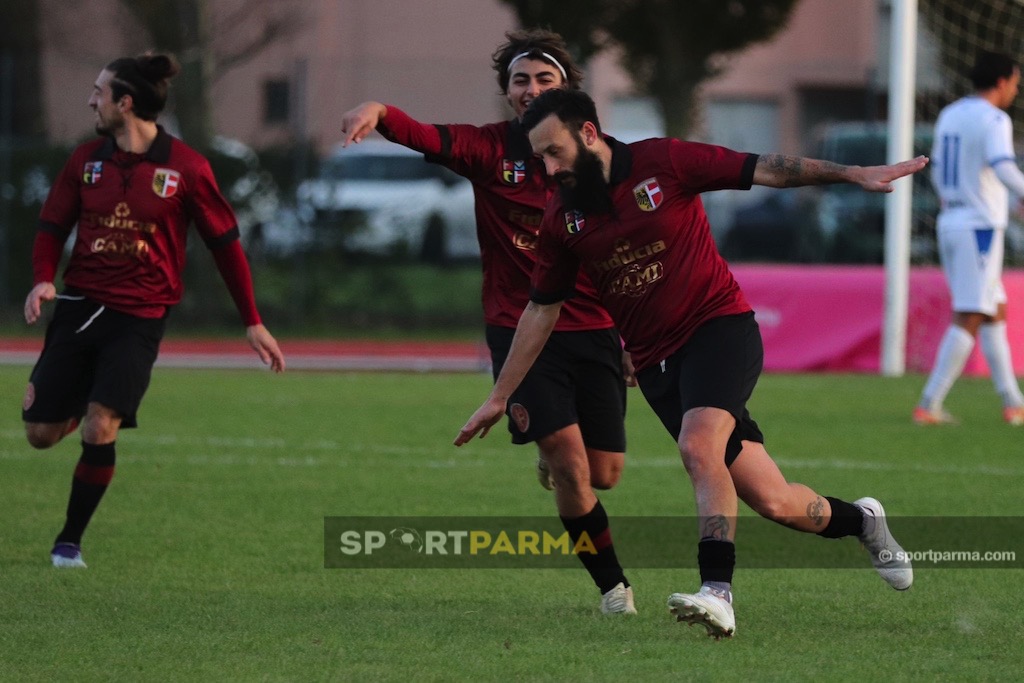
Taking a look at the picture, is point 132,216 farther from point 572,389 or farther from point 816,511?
point 816,511

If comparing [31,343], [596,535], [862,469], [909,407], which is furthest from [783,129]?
[596,535]

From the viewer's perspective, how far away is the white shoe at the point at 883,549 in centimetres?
576

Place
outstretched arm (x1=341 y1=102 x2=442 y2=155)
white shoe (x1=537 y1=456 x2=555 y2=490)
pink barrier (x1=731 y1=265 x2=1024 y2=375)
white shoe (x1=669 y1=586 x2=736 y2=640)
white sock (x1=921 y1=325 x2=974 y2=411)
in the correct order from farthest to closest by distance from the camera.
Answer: pink barrier (x1=731 y1=265 x2=1024 y2=375)
white sock (x1=921 y1=325 x2=974 y2=411)
white shoe (x1=537 y1=456 x2=555 y2=490)
outstretched arm (x1=341 y1=102 x2=442 y2=155)
white shoe (x1=669 y1=586 x2=736 y2=640)

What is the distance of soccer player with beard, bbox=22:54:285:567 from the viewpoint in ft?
22.9

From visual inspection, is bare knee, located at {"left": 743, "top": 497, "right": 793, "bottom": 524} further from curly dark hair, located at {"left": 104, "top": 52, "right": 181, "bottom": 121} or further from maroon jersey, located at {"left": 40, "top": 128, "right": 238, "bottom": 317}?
curly dark hair, located at {"left": 104, "top": 52, "right": 181, "bottom": 121}

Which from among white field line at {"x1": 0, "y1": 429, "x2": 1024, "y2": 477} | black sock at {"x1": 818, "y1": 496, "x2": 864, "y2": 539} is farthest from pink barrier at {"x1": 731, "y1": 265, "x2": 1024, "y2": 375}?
black sock at {"x1": 818, "y1": 496, "x2": 864, "y2": 539}

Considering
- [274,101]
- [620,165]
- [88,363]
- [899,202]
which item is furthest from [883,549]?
[274,101]

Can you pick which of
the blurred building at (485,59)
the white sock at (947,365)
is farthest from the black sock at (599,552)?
the blurred building at (485,59)

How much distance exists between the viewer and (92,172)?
23.3ft

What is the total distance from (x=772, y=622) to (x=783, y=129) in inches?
1221

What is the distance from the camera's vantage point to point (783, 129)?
35.8m

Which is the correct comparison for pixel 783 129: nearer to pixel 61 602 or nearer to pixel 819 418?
pixel 819 418

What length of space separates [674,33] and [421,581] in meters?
20.3

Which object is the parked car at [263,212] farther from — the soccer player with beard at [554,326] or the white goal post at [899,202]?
the soccer player with beard at [554,326]
